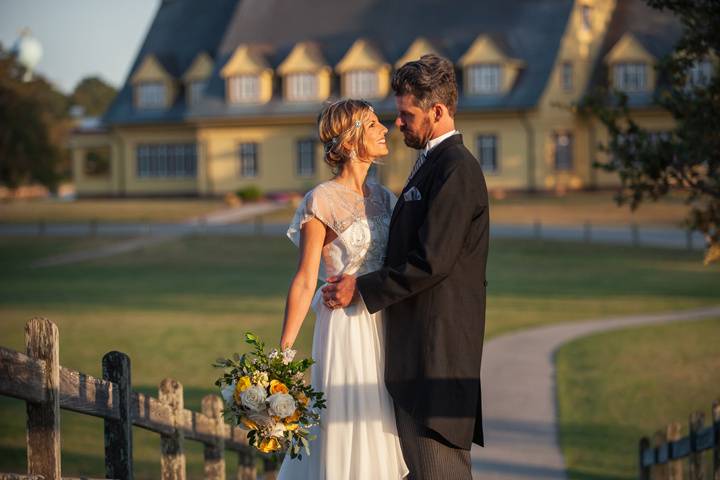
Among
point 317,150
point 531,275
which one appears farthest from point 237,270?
point 317,150

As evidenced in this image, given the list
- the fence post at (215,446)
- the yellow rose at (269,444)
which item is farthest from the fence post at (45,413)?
the fence post at (215,446)

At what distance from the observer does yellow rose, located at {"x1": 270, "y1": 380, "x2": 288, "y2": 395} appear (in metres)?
4.65

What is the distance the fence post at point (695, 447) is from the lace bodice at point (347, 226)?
269 centimetres

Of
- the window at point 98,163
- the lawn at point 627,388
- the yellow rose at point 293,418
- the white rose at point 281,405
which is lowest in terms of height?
the lawn at point 627,388

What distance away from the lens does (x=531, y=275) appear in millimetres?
26750

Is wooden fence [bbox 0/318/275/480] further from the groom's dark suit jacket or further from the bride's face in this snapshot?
the bride's face

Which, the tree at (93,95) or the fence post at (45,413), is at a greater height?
the tree at (93,95)

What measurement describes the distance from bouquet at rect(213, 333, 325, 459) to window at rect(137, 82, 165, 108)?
160ft

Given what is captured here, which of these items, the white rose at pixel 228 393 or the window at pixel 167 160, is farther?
the window at pixel 167 160

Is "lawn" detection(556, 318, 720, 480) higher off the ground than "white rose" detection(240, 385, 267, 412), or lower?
lower

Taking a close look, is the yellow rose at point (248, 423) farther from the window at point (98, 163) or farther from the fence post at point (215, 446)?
the window at point (98, 163)

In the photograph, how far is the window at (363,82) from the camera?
47.4 meters

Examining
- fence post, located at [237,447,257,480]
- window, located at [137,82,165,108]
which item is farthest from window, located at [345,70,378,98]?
fence post, located at [237,447,257,480]

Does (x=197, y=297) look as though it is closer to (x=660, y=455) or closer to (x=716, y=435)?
(x=660, y=455)
